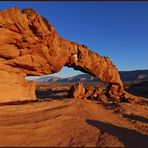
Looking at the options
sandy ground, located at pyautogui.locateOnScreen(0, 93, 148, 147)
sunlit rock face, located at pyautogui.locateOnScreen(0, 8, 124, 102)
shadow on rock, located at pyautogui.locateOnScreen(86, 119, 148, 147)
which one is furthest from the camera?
sunlit rock face, located at pyautogui.locateOnScreen(0, 8, 124, 102)

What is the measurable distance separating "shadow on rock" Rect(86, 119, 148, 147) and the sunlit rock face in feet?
23.1

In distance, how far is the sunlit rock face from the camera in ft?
54.5

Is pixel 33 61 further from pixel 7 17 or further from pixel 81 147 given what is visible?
pixel 81 147

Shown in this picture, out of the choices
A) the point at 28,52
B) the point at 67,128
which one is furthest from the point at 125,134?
the point at 28,52

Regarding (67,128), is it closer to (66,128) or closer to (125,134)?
(66,128)

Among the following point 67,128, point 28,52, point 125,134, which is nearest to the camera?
point 125,134

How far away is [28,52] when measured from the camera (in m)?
18.7

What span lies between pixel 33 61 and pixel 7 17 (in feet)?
12.4

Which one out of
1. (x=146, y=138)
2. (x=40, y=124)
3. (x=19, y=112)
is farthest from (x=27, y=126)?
(x=146, y=138)

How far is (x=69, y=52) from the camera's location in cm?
2139

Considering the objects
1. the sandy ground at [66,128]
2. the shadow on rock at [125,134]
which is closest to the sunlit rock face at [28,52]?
the sandy ground at [66,128]

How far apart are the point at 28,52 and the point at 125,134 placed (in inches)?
408

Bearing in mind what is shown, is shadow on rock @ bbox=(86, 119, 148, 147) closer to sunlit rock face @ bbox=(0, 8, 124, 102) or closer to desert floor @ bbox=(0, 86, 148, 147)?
desert floor @ bbox=(0, 86, 148, 147)

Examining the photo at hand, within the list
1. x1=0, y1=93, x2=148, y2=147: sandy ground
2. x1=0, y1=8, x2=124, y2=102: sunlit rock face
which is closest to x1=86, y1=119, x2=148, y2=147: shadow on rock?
x1=0, y1=93, x2=148, y2=147: sandy ground
